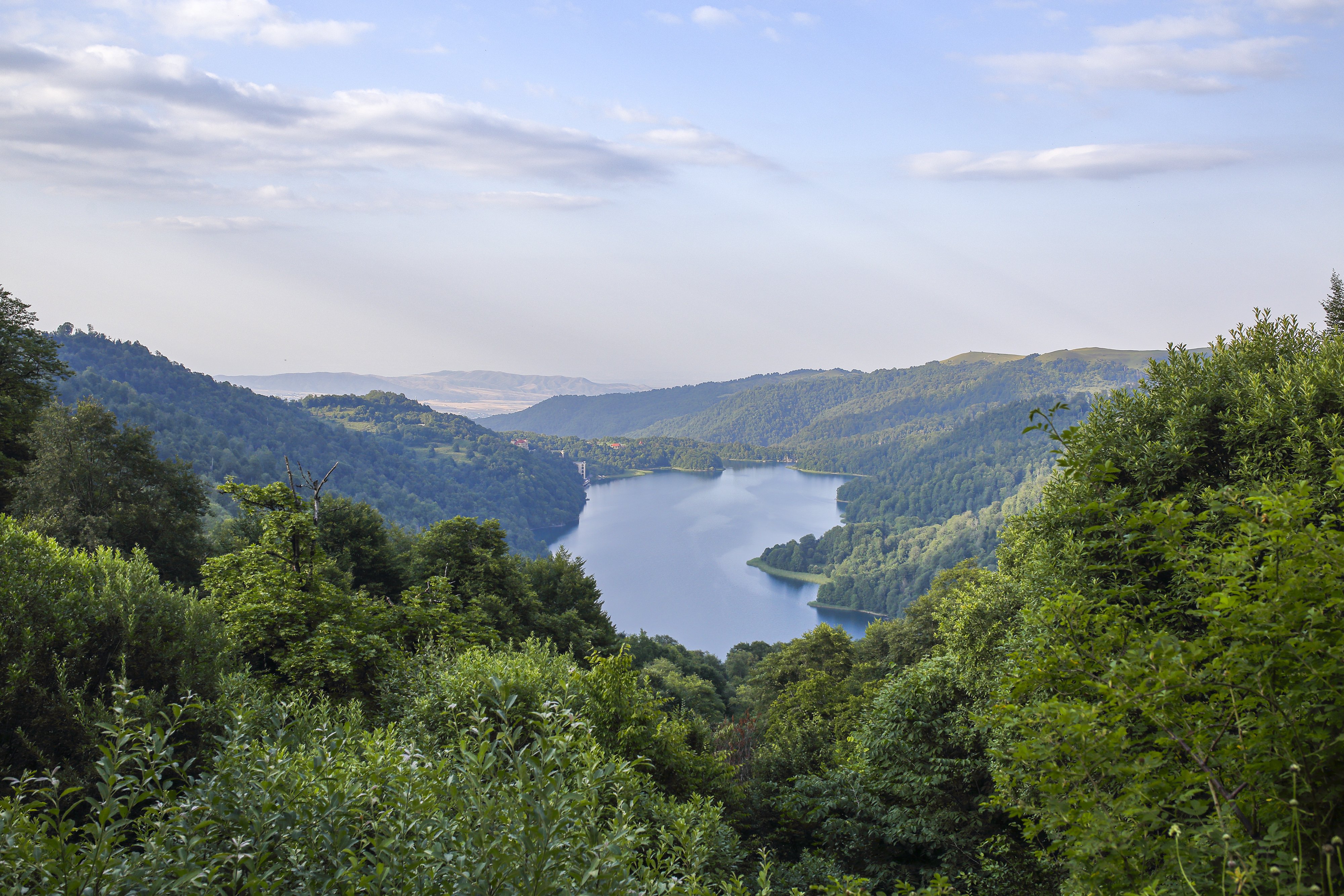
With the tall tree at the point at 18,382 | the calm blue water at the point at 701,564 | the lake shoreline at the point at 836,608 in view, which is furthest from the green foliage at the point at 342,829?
the lake shoreline at the point at 836,608

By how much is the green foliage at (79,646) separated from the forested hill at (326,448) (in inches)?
4071

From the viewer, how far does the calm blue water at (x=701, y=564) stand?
96688 mm

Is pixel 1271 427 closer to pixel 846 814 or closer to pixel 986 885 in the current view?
pixel 986 885

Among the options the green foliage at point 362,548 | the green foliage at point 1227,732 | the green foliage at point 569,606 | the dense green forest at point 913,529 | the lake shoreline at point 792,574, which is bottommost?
the lake shoreline at point 792,574

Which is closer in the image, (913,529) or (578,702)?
(578,702)

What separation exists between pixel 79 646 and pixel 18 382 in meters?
18.0

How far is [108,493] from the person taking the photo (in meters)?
22.8

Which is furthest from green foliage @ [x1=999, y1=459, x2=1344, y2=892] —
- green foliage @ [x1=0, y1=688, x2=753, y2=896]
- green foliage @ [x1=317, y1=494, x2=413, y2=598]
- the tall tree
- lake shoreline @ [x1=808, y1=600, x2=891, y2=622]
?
lake shoreline @ [x1=808, y1=600, x2=891, y2=622]

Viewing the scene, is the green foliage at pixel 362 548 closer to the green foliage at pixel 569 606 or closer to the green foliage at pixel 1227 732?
the green foliage at pixel 569 606

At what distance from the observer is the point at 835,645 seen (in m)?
33.0

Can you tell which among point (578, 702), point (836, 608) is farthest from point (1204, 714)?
point (836, 608)

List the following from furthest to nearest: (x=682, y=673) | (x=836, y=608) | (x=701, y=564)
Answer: (x=701, y=564), (x=836, y=608), (x=682, y=673)

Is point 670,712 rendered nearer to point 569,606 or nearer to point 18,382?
point 569,606

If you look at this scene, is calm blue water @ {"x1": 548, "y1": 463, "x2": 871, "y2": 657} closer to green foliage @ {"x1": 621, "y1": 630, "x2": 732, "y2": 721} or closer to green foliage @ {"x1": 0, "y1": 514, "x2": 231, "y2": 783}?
green foliage @ {"x1": 621, "y1": 630, "x2": 732, "y2": 721}
